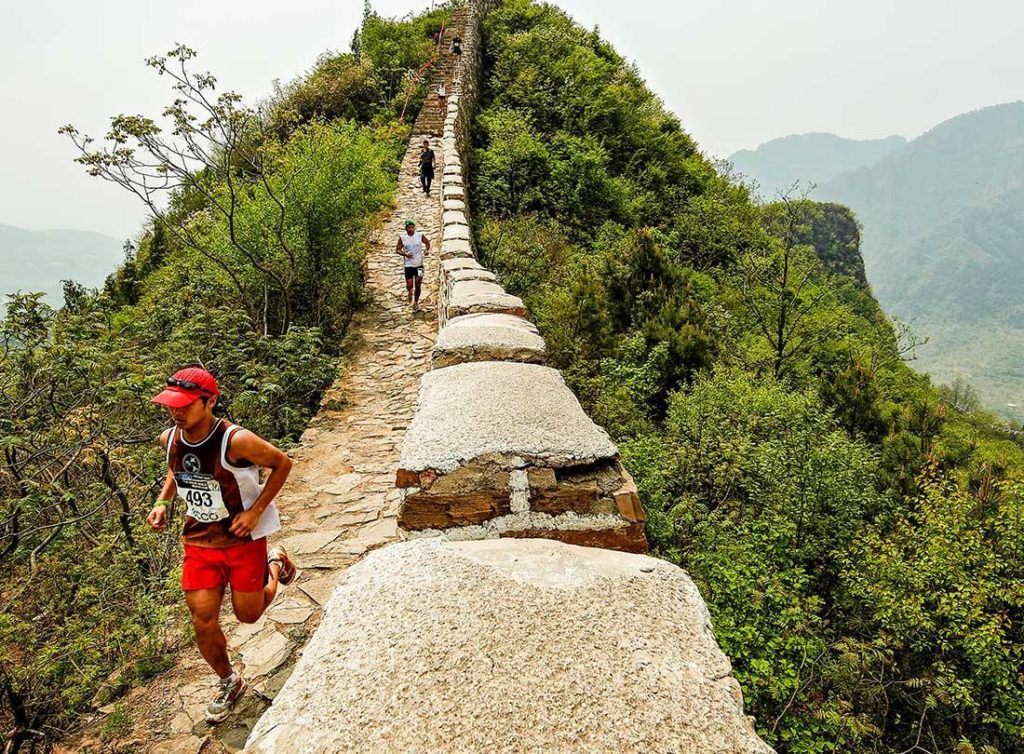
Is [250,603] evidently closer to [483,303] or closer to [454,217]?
[483,303]

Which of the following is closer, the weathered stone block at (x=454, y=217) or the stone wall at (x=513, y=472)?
the stone wall at (x=513, y=472)

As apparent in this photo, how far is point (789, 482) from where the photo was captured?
4145 mm

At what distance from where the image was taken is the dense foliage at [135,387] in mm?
3512

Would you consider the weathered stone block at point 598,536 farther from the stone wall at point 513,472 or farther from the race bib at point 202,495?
the race bib at point 202,495

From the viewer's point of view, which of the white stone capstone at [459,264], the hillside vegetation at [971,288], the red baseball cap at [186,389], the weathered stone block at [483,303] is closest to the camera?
the red baseball cap at [186,389]

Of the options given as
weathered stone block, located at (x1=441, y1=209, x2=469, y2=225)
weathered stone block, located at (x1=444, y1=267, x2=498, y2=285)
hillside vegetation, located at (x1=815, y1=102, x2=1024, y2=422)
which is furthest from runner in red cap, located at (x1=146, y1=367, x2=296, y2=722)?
hillside vegetation, located at (x1=815, y1=102, x2=1024, y2=422)

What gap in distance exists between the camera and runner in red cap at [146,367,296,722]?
7.88 ft

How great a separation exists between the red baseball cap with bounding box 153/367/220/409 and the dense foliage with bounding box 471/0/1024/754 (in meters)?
2.78

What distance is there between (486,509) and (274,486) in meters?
0.96

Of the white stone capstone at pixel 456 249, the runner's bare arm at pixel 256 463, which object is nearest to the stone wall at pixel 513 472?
the runner's bare arm at pixel 256 463

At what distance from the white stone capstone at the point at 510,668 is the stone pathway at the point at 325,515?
152 cm

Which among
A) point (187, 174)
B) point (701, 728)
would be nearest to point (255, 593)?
point (701, 728)

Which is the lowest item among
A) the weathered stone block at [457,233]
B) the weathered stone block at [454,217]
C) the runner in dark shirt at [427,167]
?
the weathered stone block at [457,233]

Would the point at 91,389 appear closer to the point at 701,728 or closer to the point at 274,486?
the point at 274,486
